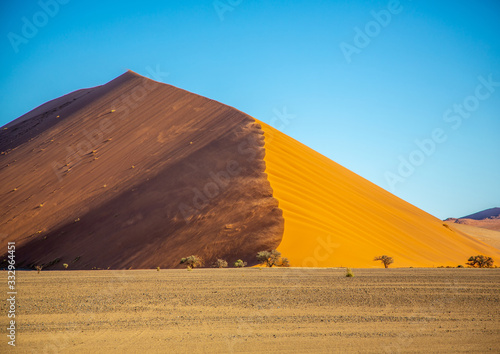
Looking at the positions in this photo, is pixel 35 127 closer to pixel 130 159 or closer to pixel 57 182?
pixel 57 182

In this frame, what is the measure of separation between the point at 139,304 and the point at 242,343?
4025 mm

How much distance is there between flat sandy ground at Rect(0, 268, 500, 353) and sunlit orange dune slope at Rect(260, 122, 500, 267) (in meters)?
8.72

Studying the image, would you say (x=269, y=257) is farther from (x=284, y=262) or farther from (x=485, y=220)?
(x=485, y=220)

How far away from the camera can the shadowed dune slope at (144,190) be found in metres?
23.2

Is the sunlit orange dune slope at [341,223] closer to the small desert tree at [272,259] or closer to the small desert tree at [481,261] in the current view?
the small desert tree at [272,259]

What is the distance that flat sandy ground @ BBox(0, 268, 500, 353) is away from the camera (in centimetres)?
626

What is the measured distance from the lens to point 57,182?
35500 mm

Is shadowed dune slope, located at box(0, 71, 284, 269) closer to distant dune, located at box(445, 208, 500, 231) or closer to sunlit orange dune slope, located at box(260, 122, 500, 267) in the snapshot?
sunlit orange dune slope, located at box(260, 122, 500, 267)

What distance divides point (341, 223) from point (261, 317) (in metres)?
17.9

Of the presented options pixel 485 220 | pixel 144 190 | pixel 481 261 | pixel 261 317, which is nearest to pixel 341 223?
pixel 481 261

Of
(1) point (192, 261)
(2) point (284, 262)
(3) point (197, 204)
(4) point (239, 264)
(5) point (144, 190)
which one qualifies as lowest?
(2) point (284, 262)

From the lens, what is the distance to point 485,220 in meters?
90.8

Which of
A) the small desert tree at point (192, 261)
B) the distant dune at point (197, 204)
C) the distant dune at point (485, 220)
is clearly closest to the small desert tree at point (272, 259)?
the distant dune at point (197, 204)

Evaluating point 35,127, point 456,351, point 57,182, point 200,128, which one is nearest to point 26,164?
point 57,182
